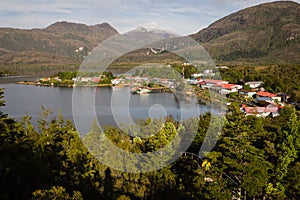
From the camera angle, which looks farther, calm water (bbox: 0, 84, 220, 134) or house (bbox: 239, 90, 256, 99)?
house (bbox: 239, 90, 256, 99)

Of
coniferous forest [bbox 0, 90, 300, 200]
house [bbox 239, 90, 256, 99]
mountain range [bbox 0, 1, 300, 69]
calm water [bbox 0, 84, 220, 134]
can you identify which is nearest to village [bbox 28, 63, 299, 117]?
house [bbox 239, 90, 256, 99]

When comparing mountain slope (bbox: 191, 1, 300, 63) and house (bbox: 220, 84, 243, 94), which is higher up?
mountain slope (bbox: 191, 1, 300, 63)

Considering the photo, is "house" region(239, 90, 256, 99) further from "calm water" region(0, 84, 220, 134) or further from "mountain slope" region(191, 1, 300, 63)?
"mountain slope" region(191, 1, 300, 63)

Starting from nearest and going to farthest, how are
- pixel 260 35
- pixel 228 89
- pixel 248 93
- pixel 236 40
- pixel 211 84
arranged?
pixel 248 93, pixel 228 89, pixel 211 84, pixel 260 35, pixel 236 40

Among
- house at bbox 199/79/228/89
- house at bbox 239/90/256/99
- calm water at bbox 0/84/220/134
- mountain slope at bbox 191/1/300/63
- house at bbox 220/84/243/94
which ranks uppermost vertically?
mountain slope at bbox 191/1/300/63

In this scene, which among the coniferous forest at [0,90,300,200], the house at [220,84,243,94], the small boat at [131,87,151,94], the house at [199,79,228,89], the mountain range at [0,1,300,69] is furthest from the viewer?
the mountain range at [0,1,300,69]

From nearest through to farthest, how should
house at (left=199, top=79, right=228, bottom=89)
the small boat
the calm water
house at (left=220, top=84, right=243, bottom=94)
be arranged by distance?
the calm water
house at (left=220, top=84, right=243, bottom=94)
house at (left=199, top=79, right=228, bottom=89)
the small boat

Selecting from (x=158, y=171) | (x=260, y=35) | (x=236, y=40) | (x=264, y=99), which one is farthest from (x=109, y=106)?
(x=260, y=35)

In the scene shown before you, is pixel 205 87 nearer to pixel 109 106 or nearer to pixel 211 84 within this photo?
pixel 211 84
